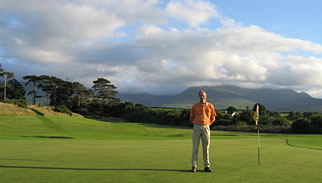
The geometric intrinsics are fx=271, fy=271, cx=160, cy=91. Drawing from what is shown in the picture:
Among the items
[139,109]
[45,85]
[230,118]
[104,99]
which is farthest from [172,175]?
[104,99]

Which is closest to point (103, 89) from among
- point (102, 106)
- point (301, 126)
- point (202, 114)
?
point (102, 106)

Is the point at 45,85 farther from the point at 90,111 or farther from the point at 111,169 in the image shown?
the point at 111,169

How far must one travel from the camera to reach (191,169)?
366 inches

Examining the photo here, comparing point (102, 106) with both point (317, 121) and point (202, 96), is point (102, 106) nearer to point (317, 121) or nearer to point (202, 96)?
point (317, 121)

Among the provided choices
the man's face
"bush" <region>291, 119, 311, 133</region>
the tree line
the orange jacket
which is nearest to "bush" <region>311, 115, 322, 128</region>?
"bush" <region>291, 119, 311, 133</region>

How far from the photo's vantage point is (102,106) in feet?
369

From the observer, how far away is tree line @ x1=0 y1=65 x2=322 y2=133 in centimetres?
7569

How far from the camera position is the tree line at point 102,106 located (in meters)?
75.7

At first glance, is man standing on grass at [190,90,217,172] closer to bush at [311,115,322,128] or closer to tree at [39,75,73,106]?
bush at [311,115,322,128]

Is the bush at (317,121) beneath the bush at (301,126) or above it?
above

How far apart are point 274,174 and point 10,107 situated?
67.3 meters

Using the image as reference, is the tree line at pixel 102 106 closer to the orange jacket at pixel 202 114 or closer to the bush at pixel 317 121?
the bush at pixel 317 121

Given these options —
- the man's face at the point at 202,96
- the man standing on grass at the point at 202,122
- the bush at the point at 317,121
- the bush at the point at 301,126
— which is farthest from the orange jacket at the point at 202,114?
the bush at the point at 317,121

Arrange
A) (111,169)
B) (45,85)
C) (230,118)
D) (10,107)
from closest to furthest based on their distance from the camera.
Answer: (111,169) < (10,107) < (230,118) < (45,85)
